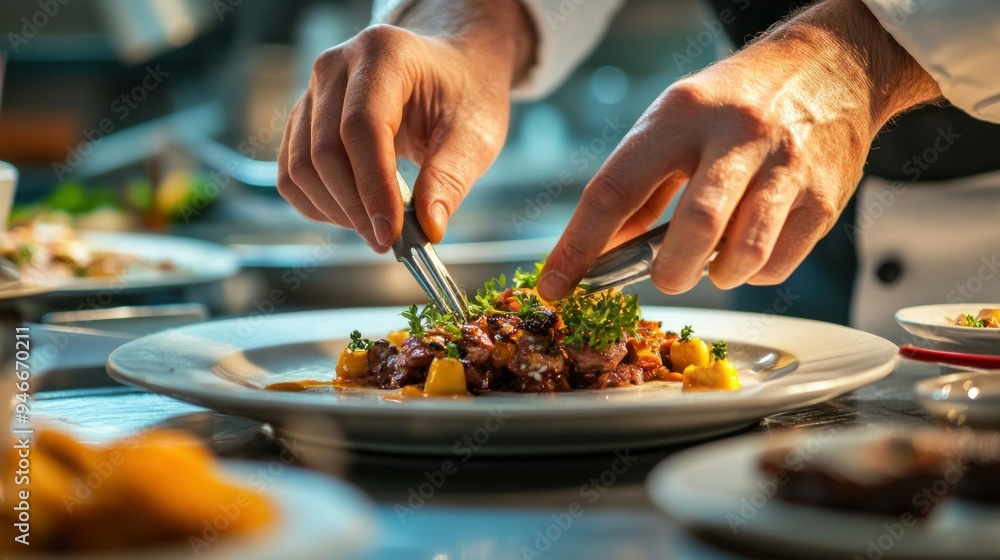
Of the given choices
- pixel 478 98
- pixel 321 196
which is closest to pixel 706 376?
pixel 321 196

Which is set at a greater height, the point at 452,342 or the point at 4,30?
the point at 4,30

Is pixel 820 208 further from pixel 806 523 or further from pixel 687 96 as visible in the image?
pixel 806 523

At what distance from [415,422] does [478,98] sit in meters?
1.01

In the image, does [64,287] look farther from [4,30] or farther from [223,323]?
[4,30]

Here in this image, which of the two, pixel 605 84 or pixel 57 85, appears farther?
pixel 57 85

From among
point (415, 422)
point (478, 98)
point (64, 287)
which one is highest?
point (478, 98)

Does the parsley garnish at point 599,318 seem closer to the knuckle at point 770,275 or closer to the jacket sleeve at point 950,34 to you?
the knuckle at point 770,275

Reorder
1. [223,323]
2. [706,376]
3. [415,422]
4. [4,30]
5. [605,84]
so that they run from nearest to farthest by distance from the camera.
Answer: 1. [415,422]
2. [706,376]
3. [223,323]
4. [605,84]
5. [4,30]

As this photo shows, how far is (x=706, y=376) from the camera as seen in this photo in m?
1.11

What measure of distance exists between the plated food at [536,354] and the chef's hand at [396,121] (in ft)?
0.54

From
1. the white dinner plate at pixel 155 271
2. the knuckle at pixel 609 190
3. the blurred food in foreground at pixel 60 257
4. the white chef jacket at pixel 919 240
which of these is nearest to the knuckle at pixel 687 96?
the knuckle at pixel 609 190

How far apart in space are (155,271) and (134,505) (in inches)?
81.8

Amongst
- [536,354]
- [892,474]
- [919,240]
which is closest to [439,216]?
[536,354]

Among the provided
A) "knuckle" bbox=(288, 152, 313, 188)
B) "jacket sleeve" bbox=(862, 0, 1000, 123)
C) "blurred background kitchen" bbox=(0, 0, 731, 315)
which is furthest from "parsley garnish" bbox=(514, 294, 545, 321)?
"blurred background kitchen" bbox=(0, 0, 731, 315)
